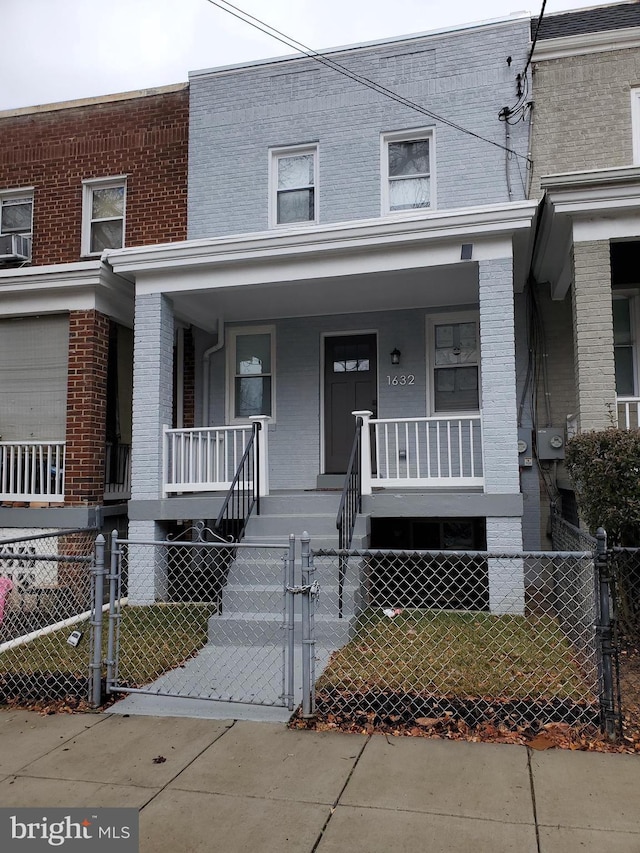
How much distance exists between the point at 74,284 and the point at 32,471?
8.57 ft

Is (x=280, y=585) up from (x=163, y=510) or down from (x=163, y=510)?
down

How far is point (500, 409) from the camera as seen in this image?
762 cm

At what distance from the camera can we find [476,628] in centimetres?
647

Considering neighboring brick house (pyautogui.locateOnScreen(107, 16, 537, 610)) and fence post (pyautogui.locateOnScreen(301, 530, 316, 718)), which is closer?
fence post (pyautogui.locateOnScreen(301, 530, 316, 718))

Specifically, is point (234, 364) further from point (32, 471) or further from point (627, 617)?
point (627, 617)

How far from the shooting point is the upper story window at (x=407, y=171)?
10055 millimetres

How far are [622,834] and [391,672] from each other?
7.68ft

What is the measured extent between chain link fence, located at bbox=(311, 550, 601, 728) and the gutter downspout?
4.18m

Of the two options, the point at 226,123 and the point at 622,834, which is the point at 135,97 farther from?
the point at 622,834

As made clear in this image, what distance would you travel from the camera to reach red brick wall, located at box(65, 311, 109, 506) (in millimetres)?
9117

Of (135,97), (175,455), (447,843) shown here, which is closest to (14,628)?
(175,455)

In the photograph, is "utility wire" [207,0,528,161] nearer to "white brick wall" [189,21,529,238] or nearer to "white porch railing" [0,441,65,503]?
"white brick wall" [189,21,529,238]

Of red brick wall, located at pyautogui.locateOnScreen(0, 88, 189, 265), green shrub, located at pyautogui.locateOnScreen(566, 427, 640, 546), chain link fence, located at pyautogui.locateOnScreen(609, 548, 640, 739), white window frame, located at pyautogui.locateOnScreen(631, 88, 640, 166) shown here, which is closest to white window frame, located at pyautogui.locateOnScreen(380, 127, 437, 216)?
white window frame, located at pyautogui.locateOnScreen(631, 88, 640, 166)

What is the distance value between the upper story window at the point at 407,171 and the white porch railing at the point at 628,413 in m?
4.09
